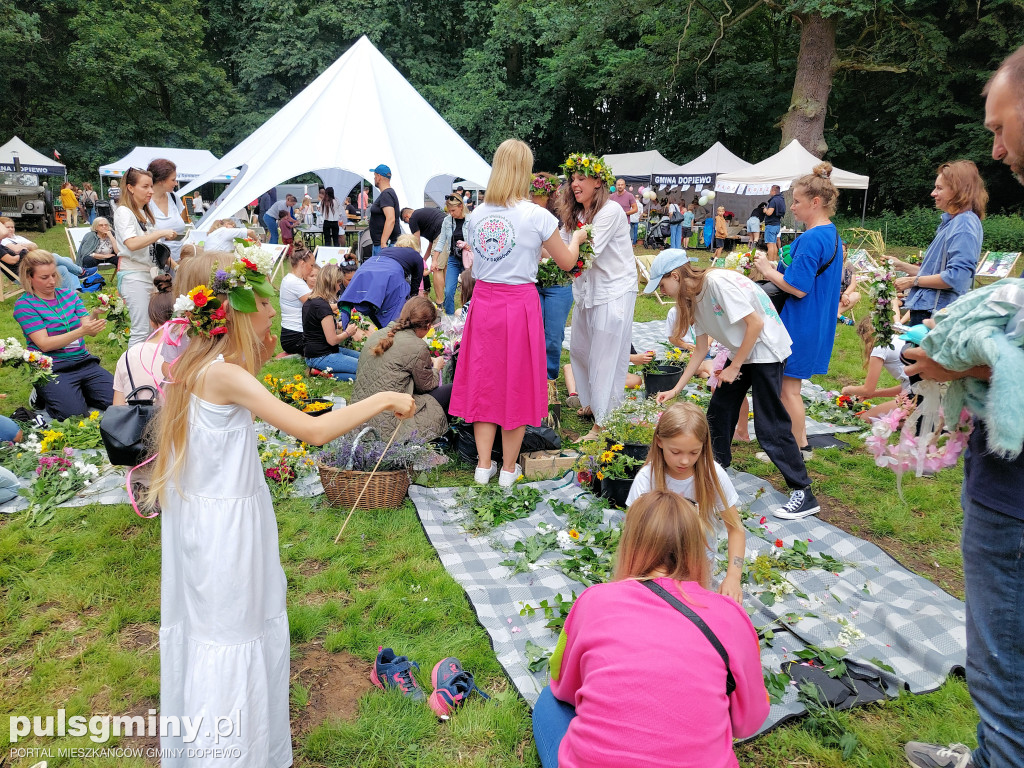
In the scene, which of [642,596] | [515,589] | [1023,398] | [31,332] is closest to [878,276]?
[515,589]

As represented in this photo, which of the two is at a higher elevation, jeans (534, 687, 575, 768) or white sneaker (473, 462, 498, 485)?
jeans (534, 687, 575, 768)

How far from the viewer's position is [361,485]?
439 cm

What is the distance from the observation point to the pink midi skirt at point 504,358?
4453 mm

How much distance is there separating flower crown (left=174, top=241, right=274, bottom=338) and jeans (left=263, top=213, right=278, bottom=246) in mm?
16823

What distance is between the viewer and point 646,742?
1.62m

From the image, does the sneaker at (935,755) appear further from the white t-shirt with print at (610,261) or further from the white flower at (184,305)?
the white t-shirt with print at (610,261)

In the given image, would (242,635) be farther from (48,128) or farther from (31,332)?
(48,128)

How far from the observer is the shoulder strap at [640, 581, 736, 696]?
1.70m

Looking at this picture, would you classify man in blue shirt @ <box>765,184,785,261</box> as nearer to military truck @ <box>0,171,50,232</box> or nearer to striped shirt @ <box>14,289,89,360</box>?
striped shirt @ <box>14,289,89,360</box>

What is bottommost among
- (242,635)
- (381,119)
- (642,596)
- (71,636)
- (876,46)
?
(71,636)

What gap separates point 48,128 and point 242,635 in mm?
36364

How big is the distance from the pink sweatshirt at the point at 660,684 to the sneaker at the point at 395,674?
3.84ft

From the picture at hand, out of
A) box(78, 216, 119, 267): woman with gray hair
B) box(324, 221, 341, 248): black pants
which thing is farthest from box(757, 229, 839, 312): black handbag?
box(324, 221, 341, 248): black pants

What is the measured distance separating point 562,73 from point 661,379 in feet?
77.1
